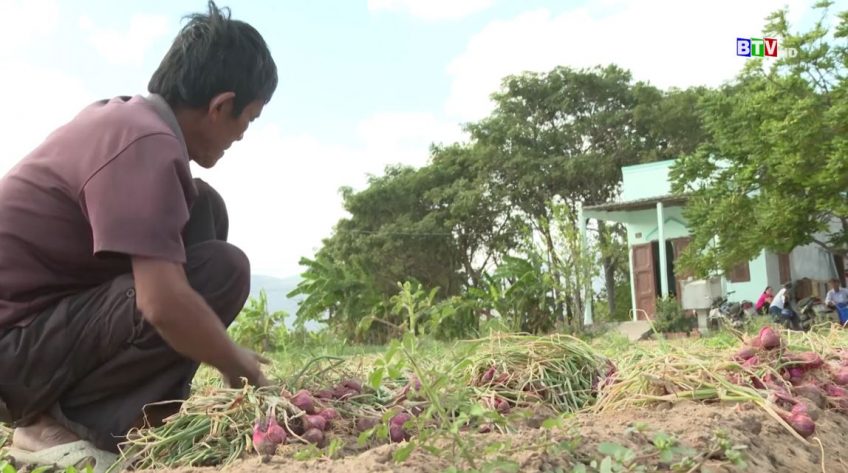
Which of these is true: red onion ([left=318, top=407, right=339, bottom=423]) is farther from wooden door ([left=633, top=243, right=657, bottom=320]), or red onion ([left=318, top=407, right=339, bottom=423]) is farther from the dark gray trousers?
wooden door ([left=633, top=243, right=657, bottom=320])

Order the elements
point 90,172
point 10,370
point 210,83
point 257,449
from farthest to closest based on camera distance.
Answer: point 210,83 → point 10,370 → point 90,172 → point 257,449

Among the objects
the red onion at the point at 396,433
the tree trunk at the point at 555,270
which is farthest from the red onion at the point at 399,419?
the tree trunk at the point at 555,270

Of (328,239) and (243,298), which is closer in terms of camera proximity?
(243,298)

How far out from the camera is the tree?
40.3ft

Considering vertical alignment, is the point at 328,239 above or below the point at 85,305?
above

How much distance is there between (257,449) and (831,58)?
1364 cm

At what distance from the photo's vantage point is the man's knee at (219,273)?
6.57 ft

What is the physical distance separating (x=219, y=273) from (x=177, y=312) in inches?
12.9

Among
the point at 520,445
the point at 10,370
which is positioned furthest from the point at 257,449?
the point at 10,370

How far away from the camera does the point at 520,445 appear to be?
136cm

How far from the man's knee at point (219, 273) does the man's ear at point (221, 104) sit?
0.34 m

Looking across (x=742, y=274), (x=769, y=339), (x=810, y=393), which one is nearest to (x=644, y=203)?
(x=742, y=274)

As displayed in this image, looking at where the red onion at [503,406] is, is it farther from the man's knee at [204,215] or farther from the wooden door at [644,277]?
the wooden door at [644,277]

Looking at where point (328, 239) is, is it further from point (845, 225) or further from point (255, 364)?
point (255, 364)
